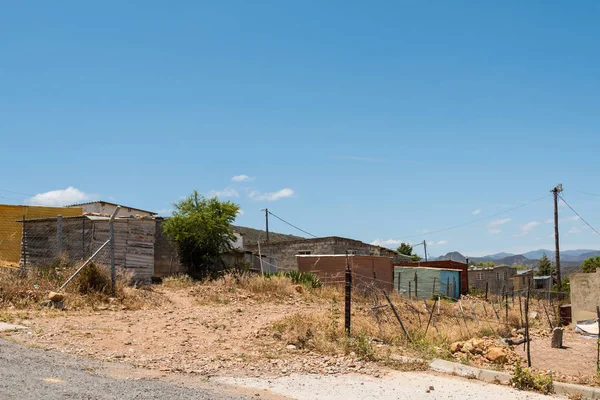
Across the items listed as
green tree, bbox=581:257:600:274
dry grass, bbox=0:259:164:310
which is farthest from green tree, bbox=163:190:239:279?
green tree, bbox=581:257:600:274

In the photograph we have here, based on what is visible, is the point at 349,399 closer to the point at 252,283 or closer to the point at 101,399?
the point at 101,399

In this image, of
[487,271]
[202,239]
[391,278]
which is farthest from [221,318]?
[487,271]

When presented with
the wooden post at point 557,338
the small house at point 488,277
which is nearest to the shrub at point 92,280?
the wooden post at point 557,338

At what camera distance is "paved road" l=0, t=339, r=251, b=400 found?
706cm

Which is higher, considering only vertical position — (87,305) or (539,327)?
(87,305)

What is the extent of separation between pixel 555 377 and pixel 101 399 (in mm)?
8102

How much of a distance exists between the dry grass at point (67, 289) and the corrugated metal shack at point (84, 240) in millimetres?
2498

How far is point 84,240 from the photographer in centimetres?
2005

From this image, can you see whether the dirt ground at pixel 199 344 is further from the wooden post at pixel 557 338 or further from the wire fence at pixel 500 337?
the wooden post at pixel 557 338

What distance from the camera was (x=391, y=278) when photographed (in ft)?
105

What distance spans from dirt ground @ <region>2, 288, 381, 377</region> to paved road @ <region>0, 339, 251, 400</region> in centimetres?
110

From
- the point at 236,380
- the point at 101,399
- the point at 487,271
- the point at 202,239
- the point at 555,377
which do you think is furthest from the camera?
the point at 487,271

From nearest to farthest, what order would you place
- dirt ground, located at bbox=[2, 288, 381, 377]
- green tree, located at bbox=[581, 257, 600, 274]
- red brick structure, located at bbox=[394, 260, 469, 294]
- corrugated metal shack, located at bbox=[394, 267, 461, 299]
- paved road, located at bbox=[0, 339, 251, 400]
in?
Answer: paved road, located at bbox=[0, 339, 251, 400] → dirt ground, located at bbox=[2, 288, 381, 377] → corrugated metal shack, located at bbox=[394, 267, 461, 299] → red brick structure, located at bbox=[394, 260, 469, 294] → green tree, located at bbox=[581, 257, 600, 274]

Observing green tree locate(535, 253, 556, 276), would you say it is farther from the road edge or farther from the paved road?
the paved road
